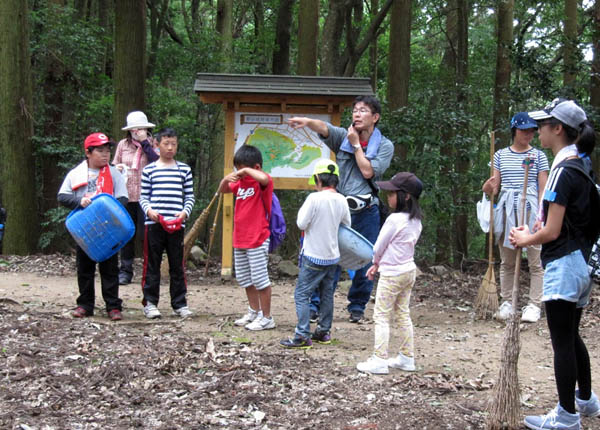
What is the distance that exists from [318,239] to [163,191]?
73.8 inches

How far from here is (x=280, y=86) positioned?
8.72m

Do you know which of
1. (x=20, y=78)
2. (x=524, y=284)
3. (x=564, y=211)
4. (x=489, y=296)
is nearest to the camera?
(x=564, y=211)

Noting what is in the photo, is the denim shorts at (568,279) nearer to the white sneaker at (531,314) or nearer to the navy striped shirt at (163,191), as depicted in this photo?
the white sneaker at (531,314)

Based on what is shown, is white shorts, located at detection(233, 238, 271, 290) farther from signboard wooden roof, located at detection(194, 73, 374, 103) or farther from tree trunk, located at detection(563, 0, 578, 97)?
tree trunk, located at detection(563, 0, 578, 97)

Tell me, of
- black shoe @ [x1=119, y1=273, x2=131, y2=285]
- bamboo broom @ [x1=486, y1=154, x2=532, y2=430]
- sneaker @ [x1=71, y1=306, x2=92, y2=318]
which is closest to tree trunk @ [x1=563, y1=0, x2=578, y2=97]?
bamboo broom @ [x1=486, y1=154, x2=532, y2=430]

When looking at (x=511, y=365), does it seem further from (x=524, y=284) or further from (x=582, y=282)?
(x=524, y=284)

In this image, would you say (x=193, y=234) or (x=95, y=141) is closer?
(x=95, y=141)

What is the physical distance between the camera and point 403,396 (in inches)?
172

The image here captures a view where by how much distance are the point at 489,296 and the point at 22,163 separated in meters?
8.61

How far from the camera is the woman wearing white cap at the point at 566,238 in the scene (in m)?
3.61

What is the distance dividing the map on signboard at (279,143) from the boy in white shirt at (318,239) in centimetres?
331

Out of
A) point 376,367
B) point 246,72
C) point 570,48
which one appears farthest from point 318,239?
point 246,72

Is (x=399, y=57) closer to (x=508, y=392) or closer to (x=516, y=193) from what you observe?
(x=516, y=193)

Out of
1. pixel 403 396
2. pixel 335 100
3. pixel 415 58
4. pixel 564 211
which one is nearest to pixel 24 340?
pixel 403 396
